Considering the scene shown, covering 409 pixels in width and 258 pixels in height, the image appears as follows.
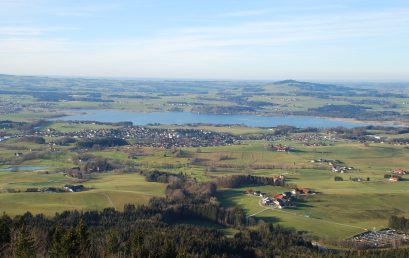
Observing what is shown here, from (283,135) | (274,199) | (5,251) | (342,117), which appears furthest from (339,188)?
(342,117)

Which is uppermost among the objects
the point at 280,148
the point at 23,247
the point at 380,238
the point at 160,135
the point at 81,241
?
the point at 23,247

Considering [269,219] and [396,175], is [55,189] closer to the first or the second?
[269,219]

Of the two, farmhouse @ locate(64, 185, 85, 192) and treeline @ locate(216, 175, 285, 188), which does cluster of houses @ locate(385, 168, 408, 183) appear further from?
farmhouse @ locate(64, 185, 85, 192)

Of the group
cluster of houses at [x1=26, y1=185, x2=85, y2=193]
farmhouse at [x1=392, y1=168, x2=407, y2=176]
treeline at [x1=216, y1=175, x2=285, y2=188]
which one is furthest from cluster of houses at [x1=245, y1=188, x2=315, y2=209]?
farmhouse at [x1=392, y1=168, x2=407, y2=176]

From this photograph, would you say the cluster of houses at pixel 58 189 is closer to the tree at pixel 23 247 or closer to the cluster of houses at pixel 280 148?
the tree at pixel 23 247

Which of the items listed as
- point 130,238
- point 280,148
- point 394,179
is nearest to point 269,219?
point 130,238

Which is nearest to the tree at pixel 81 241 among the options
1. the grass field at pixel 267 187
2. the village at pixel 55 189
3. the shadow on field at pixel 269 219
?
the grass field at pixel 267 187

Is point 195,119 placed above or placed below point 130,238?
below

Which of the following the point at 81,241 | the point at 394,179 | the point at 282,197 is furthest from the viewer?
the point at 394,179
